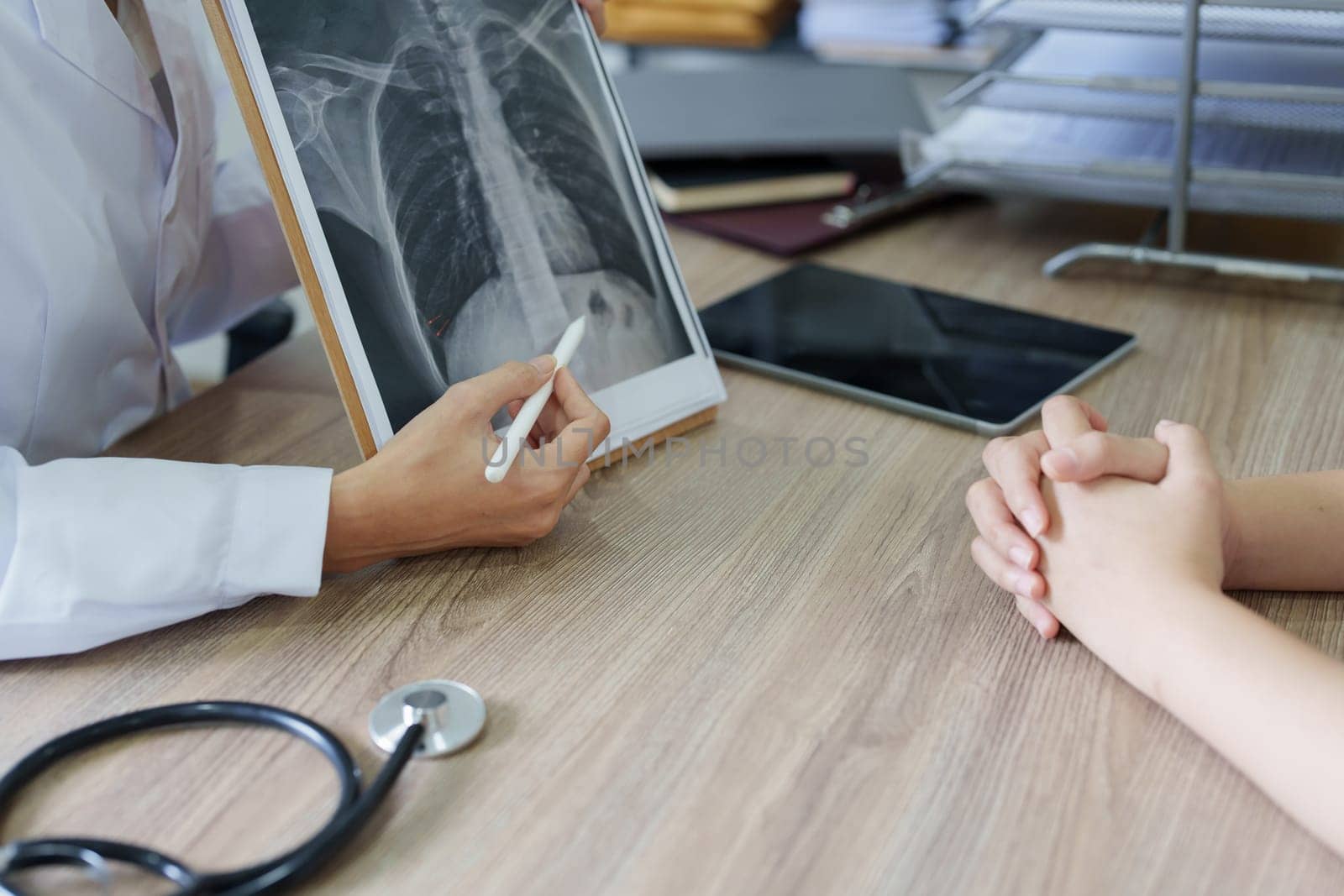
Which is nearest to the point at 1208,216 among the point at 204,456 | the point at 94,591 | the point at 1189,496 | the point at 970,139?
the point at 970,139

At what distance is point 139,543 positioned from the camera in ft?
2.23

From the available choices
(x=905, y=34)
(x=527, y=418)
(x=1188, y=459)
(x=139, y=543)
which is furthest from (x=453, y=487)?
(x=905, y=34)

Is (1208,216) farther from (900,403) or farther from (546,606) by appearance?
(546,606)

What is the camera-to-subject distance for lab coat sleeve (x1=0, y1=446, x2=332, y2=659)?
66cm

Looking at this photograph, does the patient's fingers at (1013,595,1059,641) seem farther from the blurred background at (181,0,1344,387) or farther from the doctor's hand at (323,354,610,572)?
the blurred background at (181,0,1344,387)

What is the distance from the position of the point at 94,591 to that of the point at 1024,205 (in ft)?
3.81

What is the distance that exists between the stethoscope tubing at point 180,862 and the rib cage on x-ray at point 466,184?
0.23 metres

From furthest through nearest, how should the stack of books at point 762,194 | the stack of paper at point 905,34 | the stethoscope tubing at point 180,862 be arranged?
the stack of paper at point 905,34 → the stack of books at point 762,194 → the stethoscope tubing at point 180,862

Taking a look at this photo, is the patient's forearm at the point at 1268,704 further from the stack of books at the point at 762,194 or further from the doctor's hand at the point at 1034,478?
the stack of books at the point at 762,194

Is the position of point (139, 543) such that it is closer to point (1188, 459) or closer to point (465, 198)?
point (465, 198)

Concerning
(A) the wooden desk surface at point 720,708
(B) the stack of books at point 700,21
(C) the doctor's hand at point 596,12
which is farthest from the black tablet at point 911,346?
(B) the stack of books at point 700,21

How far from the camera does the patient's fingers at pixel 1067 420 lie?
0.73 meters

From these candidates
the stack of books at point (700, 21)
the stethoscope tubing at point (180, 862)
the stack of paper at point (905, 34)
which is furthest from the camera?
the stack of books at point (700, 21)

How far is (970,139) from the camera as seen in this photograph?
1.28 metres
